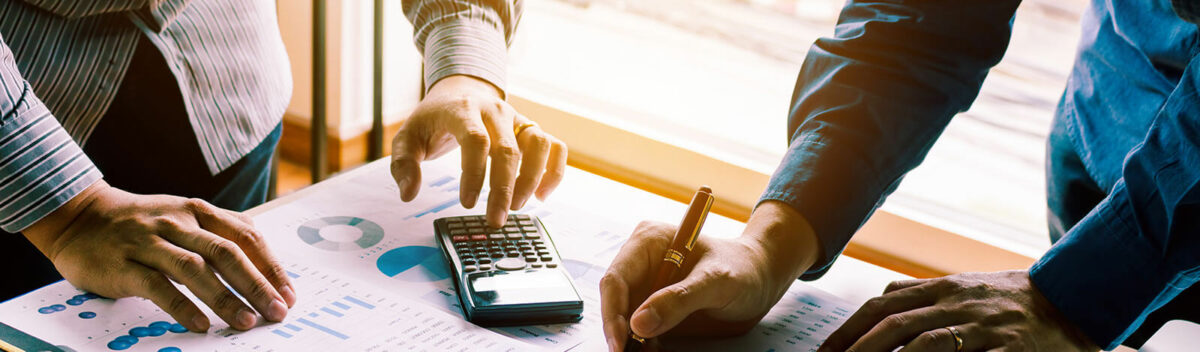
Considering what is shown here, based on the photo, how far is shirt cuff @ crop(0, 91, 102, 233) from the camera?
0.68 m

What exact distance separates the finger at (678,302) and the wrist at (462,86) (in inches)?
15.3

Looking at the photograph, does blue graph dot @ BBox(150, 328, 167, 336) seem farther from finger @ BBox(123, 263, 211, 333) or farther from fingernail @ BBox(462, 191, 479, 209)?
fingernail @ BBox(462, 191, 479, 209)

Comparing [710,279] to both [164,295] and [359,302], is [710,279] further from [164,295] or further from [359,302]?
[164,295]

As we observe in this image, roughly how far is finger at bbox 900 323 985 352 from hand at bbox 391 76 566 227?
37 centimetres

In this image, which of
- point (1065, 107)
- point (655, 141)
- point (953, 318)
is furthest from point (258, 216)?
point (655, 141)

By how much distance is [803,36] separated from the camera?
2.35 meters

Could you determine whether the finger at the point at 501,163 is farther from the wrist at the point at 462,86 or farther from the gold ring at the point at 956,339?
the gold ring at the point at 956,339

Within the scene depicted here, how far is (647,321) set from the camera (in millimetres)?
616

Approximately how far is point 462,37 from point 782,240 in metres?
0.44

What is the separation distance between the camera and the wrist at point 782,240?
29.2 inches

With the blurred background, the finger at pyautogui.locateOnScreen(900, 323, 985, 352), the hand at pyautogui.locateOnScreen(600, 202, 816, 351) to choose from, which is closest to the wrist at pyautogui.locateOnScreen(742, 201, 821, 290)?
the hand at pyautogui.locateOnScreen(600, 202, 816, 351)

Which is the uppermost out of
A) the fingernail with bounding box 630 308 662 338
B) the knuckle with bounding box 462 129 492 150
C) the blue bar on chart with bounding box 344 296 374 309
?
the knuckle with bounding box 462 129 492 150

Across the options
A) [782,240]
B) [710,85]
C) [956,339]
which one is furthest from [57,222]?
[710,85]

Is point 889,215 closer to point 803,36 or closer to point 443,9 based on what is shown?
point 803,36
